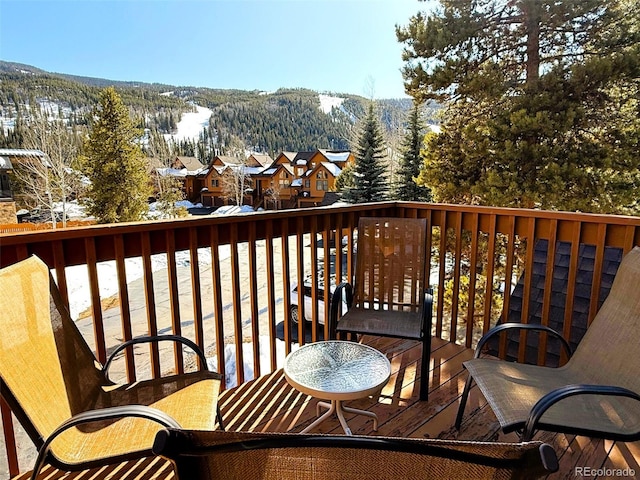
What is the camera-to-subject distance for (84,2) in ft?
31.7

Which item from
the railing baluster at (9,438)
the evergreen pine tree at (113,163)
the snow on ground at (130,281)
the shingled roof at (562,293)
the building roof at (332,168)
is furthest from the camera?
the building roof at (332,168)

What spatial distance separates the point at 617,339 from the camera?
6.22 feet

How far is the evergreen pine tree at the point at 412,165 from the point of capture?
47.4ft

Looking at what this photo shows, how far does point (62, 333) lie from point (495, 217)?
270cm

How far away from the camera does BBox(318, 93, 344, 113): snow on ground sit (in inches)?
1145

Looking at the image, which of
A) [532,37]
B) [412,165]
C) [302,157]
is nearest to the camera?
[532,37]

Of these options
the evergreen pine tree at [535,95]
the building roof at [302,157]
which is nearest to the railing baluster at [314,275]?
the evergreen pine tree at [535,95]

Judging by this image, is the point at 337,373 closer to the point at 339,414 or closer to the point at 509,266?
the point at 339,414

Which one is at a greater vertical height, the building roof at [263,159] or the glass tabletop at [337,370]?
the building roof at [263,159]

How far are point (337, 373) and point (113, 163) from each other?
690 inches

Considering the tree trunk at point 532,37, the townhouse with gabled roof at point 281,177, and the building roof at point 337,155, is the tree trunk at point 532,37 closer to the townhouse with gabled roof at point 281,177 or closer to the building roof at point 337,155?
the townhouse with gabled roof at point 281,177

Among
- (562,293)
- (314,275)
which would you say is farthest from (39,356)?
(562,293)

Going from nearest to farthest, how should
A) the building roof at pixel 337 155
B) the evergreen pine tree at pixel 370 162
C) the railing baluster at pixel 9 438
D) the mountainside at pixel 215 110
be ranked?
the railing baluster at pixel 9 438, the evergreen pine tree at pixel 370 162, the mountainside at pixel 215 110, the building roof at pixel 337 155

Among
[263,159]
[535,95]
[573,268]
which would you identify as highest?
[535,95]
